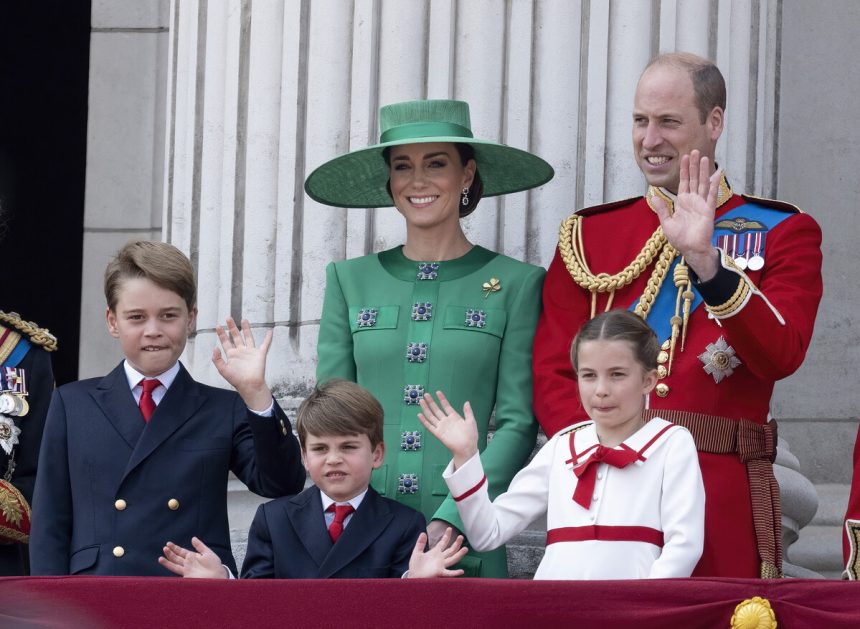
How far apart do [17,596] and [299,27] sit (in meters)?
2.49

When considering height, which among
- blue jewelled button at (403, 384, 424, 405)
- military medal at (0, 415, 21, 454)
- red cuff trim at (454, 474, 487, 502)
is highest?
blue jewelled button at (403, 384, 424, 405)

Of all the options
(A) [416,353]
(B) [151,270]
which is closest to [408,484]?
(A) [416,353]

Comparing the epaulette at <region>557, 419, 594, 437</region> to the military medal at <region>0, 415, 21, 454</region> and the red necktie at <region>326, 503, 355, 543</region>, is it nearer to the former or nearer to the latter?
the red necktie at <region>326, 503, 355, 543</region>

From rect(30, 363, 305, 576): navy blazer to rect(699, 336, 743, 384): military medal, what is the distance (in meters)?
0.97

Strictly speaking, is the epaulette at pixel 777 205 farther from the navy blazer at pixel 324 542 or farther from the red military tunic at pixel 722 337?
the navy blazer at pixel 324 542

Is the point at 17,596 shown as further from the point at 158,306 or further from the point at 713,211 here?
the point at 713,211

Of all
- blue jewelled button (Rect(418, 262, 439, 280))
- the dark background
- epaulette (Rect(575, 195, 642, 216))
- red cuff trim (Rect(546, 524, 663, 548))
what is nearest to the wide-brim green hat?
epaulette (Rect(575, 195, 642, 216))

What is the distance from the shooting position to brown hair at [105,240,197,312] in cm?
424

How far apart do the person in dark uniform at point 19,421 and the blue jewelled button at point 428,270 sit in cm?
102

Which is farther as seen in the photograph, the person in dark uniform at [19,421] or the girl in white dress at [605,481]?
the person in dark uniform at [19,421]

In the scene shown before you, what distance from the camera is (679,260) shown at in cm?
443

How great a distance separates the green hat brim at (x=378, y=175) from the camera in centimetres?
476

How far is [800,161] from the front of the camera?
6375 millimetres

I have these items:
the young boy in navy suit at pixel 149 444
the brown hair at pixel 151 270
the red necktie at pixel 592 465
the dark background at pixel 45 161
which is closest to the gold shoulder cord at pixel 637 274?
the red necktie at pixel 592 465
